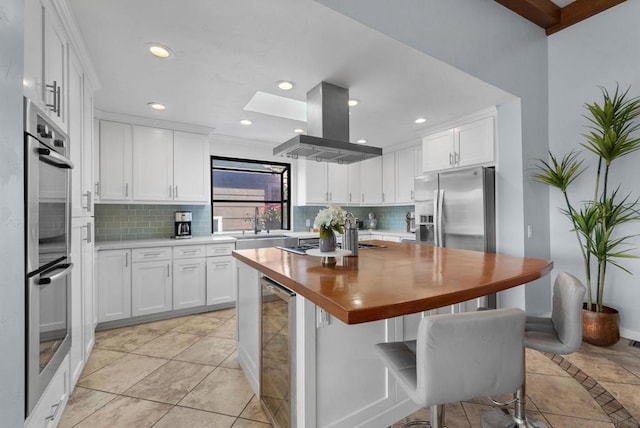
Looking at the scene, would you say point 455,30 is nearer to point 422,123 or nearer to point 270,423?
point 422,123

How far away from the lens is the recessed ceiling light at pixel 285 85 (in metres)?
2.59

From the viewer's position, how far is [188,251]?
358 centimetres

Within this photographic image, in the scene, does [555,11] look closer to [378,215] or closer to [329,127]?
[329,127]

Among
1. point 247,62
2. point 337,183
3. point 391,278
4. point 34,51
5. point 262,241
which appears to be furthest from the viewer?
point 337,183

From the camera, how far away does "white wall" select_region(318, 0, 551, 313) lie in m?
1.97

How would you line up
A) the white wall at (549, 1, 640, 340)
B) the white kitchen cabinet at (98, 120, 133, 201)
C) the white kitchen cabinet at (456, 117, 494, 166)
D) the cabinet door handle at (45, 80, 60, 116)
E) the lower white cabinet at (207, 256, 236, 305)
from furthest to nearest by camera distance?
the lower white cabinet at (207, 256, 236, 305)
the white kitchen cabinet at (98, 120, 133, 201)
the white kitchen cabinet at (456, 117, 494, 166)
the white wall at (549, 1, 640, 340)
the cabinet door handle at (45, 80, 60, 116)

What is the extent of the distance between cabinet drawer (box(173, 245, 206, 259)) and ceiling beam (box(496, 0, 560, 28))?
402cm

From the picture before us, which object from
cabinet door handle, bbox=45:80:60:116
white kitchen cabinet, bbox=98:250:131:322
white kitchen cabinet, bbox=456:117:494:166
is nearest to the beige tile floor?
white kitchen cabinet, bbox=98:250:131:322

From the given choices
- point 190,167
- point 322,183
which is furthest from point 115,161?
point 322,183

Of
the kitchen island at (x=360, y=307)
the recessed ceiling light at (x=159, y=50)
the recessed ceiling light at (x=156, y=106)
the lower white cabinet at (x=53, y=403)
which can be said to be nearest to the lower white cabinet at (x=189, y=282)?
the lower white cabinet at (x=53, y=403)

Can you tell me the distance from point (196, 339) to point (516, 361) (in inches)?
109

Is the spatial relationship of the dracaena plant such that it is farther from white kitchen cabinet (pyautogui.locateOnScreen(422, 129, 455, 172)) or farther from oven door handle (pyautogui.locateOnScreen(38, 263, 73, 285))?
oven door handle (pyautogui.locateOnScreen(38, 263, 73, 285))

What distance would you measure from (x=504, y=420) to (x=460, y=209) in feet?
6.92

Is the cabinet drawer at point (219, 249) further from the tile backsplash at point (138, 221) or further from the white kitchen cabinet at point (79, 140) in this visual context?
the white kitchen cabinet at point (79, 140)
